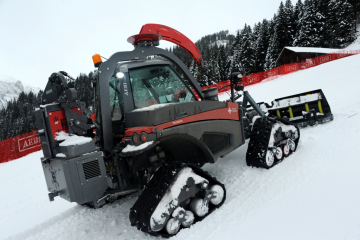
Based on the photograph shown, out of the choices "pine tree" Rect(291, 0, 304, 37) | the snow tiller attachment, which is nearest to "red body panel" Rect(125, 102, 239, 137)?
the snow tiller attachment

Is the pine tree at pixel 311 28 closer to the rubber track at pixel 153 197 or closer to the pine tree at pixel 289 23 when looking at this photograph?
the pine tree at pixel 289 23

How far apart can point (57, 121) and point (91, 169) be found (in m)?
0.74

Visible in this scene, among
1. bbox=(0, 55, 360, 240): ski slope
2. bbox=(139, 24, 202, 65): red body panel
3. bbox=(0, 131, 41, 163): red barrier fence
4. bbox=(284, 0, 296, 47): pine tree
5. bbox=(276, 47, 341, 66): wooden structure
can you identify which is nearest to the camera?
bbox=(0, 55, 360, 240): ski slope

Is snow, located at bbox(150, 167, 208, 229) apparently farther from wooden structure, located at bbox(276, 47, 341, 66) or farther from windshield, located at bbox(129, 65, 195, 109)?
wooden structure, located at bbox(276, 47, 341, 66)

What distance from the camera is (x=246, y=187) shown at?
3.99 m

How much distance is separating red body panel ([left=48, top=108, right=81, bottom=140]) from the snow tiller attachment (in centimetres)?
529

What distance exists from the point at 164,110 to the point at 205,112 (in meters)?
0.78

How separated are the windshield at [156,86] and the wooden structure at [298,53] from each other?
45164mm

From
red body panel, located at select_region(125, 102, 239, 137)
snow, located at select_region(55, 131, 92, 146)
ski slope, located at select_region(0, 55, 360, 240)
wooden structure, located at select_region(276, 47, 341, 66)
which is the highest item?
wooden structure, located at select_region(276, 47, 341, 66)

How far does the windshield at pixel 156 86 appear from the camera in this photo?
362 centimetres

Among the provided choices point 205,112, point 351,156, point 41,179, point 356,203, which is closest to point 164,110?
point 205,112

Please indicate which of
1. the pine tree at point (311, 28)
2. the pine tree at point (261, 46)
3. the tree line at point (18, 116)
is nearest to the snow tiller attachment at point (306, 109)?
the pine tree at point (261, 46)

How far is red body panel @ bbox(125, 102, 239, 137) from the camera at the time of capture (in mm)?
3078

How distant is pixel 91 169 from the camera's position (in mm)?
2945
